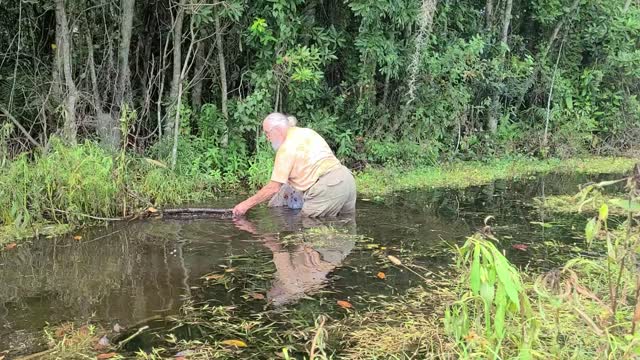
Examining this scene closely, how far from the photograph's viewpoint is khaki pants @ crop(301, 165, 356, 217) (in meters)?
6.80

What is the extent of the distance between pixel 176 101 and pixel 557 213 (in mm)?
5712

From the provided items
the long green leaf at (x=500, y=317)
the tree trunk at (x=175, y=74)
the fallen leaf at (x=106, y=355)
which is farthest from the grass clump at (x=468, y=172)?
the long green leaf at (x=500, y=317)

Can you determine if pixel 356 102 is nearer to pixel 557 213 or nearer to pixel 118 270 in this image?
pixel 557 213

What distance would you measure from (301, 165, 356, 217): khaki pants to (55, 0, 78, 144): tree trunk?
11.2 feet

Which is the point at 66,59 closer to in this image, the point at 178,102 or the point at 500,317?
the point at 178,102

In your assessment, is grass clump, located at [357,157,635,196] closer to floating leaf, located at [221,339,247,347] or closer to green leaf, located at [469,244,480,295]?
floating leaf, located at [221,339,247,347]

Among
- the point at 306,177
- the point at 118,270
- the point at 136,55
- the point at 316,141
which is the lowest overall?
the point at 118,270

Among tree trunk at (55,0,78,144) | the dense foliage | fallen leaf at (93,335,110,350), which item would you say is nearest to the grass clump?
the dense foliage

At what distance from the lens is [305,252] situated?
573 centimetres

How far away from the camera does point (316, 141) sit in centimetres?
686

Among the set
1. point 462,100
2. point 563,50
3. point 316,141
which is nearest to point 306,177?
point 316,141

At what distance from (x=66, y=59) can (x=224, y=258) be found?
171 inches

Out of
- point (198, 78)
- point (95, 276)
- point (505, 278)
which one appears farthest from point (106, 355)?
point (198, 78)

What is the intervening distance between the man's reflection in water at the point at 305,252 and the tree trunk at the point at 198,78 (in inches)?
130
